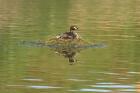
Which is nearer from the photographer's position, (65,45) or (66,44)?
(65,45)

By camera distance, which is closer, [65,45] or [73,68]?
[73,68]

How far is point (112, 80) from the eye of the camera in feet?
99.1

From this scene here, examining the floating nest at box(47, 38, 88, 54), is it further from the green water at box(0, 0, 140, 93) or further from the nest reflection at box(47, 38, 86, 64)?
the green water at box(0, 0, 140, 93)

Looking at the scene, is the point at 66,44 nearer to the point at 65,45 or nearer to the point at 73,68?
the point at 65,45

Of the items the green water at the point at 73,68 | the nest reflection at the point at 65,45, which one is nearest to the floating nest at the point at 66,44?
the nest reflection at the point at 65,45

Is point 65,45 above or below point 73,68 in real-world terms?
below

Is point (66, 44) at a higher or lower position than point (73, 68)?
lower

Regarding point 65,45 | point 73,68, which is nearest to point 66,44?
point 65,45

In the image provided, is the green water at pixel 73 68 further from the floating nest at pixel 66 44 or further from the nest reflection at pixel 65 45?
the floating nest at pixel 66 44

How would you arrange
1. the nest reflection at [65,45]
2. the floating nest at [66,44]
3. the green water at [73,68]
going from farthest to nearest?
the floating nest at [66,44], the nest reflection at [65,45], the green water at [73,68]

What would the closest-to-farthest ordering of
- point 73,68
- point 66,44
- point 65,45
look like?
1. point 73,68
2. point 65,45
3. point 66,44

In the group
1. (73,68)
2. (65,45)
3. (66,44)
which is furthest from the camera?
(66,44)

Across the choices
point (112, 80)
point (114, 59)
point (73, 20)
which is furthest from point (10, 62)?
point (73, 20)

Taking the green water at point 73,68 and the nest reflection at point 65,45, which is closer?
the green water at point 73,68
